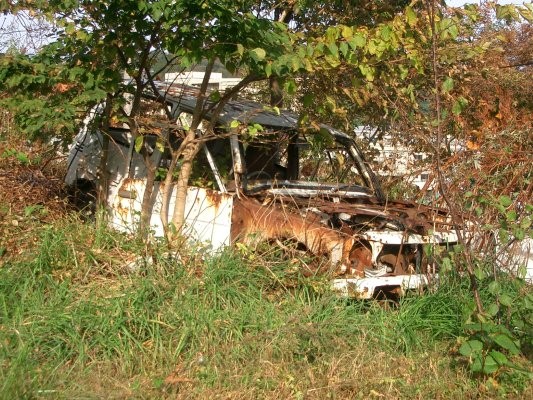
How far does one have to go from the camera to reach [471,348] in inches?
177

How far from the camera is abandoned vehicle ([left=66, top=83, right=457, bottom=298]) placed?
5270mm

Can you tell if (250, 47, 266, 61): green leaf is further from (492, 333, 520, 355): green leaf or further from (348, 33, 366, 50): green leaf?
(492, 333, 520, 355): green leaf

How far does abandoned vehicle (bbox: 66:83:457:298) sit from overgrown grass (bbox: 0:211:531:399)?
0.26 m

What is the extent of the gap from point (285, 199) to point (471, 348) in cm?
206

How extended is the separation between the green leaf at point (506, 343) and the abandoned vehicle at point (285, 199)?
0.76 metres

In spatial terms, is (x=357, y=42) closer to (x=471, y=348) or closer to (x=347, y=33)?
(x=347, y=33)

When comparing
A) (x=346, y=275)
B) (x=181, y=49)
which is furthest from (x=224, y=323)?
(x=181, y=49)

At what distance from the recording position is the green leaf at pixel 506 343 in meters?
4.41

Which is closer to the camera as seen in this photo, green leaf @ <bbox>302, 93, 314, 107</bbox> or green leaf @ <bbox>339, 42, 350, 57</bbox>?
green leaf @ <bbox>339, 42, 350, 57</bbox>

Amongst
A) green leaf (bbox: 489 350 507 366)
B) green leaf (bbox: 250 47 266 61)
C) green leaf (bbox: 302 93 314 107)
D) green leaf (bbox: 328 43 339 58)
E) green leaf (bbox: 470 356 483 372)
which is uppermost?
green leaf (bbox: 328 43 339 58)

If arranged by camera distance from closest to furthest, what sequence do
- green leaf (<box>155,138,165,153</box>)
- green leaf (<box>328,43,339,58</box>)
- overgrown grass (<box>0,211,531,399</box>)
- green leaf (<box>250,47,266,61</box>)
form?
1. overgrown grass (<box>0,211,531,399</box>)
2. green leaf (<box>250,47,266,61</box>)
3. green leaf (<box>328,43,339,58</box>)
4. green leaf (<box>155,138,165,153</box>)

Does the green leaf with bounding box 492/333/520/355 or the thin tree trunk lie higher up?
the thin tree trunk

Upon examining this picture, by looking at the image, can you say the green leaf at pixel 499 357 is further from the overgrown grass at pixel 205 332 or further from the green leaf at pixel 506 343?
the overgrown grass at pixel 205 332

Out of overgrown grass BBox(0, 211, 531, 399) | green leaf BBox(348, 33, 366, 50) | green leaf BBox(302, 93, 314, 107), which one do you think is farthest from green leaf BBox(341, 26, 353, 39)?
overgrown grass BBox(0, 211, 531, 399)
